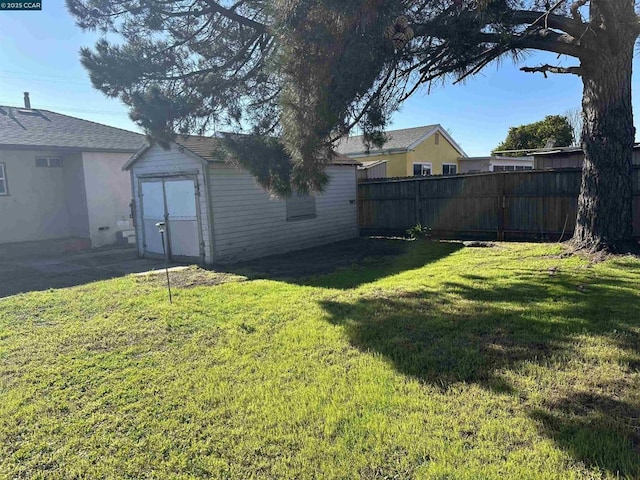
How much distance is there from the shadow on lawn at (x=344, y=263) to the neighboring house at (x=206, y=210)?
563mm

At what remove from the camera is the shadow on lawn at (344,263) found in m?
7.53

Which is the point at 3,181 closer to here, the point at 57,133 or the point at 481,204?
the point at 57,133

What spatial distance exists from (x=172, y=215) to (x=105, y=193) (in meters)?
4.63

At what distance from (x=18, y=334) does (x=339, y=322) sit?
3.65m

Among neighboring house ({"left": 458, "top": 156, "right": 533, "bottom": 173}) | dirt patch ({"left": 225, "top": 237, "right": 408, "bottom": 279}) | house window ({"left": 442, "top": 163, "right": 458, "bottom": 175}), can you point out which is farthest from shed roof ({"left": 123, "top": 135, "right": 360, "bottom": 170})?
neighboring house ({"left": 458, "top": 156, "right": 533, "bottom": 173})

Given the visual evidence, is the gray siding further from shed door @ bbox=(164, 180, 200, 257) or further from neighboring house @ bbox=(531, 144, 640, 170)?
neighboring house @ bbox=(531, 144, 640, 170)

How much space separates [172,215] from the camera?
33.3ft

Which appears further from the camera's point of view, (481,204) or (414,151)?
(414,151)

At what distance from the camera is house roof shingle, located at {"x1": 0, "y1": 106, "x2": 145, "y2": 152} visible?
11.9 m

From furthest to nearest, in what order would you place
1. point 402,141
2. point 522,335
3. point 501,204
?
1. point 402,141
2. point 501,204
3. point 522,335

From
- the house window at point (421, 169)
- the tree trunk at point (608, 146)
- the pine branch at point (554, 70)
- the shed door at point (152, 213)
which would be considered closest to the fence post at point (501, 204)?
the tree trunk at point (608, 146)

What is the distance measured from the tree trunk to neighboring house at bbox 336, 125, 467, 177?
41.2ft

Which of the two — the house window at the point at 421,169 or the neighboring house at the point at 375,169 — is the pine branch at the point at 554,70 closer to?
the neighboring house at the point at 375,169

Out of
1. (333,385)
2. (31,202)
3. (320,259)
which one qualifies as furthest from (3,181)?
(333,385)
